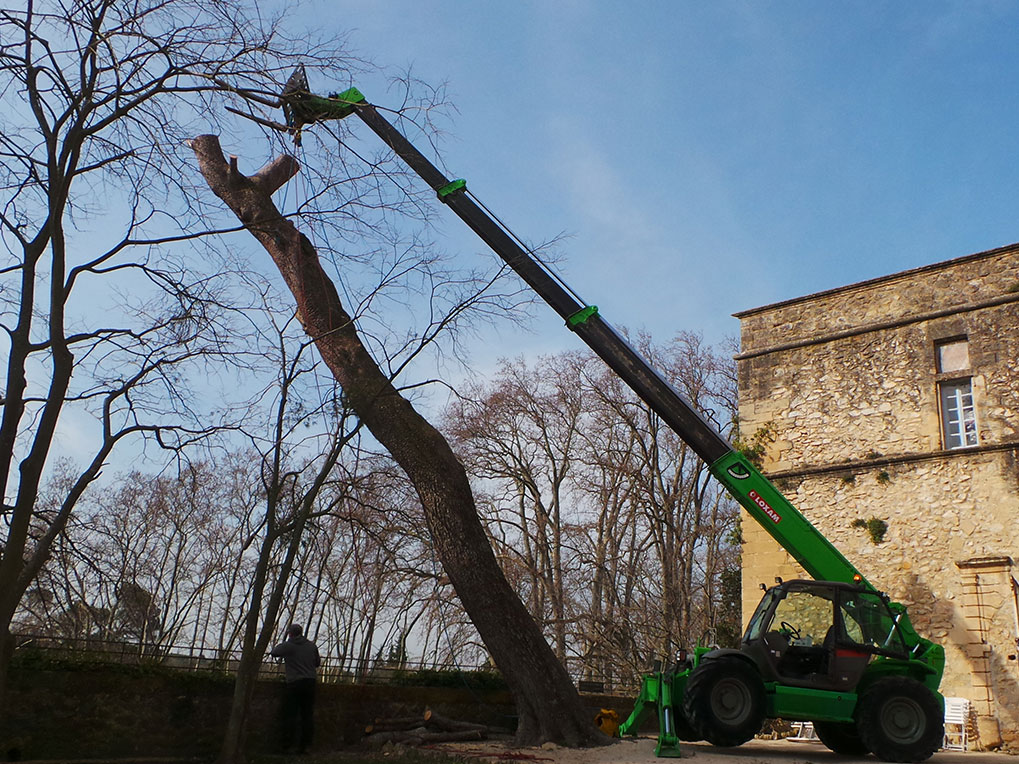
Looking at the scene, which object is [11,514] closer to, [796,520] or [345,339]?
[345,339]

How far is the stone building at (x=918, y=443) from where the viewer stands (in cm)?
1273

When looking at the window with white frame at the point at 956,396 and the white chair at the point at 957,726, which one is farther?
the window with white frame at the point at 956,396

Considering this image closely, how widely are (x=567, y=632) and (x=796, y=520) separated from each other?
44.7ft

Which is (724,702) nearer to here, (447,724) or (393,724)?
(447,724)

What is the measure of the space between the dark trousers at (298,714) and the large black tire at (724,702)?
3.86 metres

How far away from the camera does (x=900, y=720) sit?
29.2 ft

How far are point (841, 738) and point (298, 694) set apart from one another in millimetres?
5764

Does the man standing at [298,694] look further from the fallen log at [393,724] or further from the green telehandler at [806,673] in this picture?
the green telehandler at [806,673]

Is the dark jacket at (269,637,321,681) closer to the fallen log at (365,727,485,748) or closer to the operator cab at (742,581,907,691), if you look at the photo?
the fallen log at (365,727,485,748)

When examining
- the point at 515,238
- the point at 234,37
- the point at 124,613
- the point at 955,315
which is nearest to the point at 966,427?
the point at 955,315

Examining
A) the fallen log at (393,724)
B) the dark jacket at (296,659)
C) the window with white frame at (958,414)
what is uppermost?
the window with white frame at (958,414)

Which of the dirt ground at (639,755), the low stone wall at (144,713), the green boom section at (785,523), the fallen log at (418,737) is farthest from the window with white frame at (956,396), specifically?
the low stone wall at (144,713)

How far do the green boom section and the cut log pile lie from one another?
3964 millimetres

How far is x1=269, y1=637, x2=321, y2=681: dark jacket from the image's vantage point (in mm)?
9594
